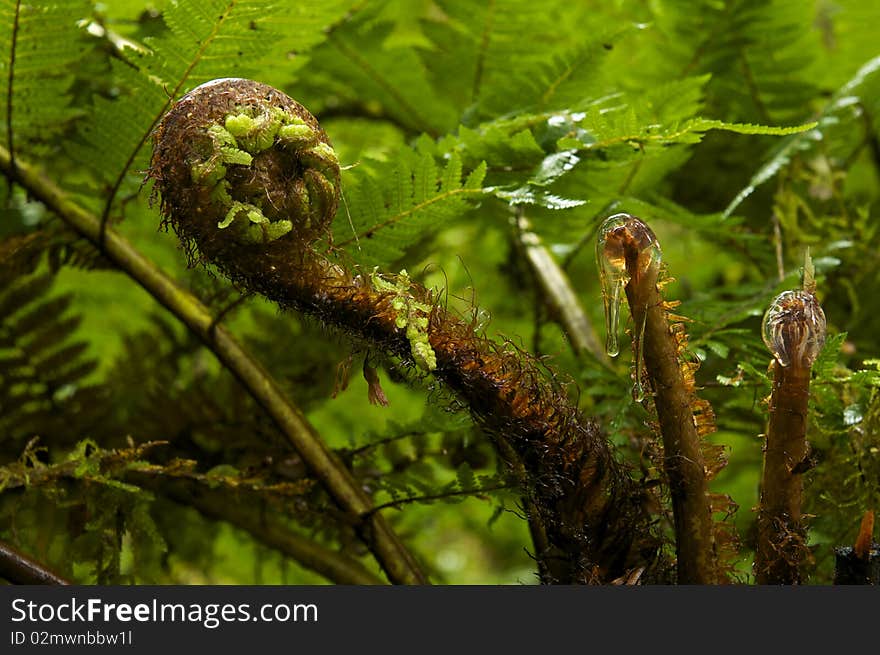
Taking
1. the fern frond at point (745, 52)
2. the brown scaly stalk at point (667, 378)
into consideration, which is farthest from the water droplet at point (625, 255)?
the fern frond at point (745, 52)

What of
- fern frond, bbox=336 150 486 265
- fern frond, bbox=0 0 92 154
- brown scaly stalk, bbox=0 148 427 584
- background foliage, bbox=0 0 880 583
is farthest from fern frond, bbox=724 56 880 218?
fern frond, bbox=0 0 92 154

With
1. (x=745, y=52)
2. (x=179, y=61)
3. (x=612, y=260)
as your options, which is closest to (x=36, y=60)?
(x=179, y=61)

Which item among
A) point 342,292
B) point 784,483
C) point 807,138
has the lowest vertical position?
point 784,483

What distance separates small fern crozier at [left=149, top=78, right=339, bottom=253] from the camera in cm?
46

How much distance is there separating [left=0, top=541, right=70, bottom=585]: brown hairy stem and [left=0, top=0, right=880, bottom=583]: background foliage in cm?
8

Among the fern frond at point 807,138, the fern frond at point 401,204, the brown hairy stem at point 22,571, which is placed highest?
the fern frond at point 807,138

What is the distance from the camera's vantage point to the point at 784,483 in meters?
0.52

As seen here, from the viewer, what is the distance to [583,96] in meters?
0.88

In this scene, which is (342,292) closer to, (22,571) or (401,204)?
(401,204)

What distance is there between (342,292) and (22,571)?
0.98ft

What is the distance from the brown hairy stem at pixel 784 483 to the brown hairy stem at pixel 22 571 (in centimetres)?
Answer: 46

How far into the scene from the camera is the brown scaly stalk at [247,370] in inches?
30.2

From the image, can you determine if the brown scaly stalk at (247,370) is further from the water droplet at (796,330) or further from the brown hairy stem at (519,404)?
the water droplet at (796,330)

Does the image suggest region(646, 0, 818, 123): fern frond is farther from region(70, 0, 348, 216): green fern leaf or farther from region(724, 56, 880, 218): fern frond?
region(70, 0, 348, 216): green fern leaf
